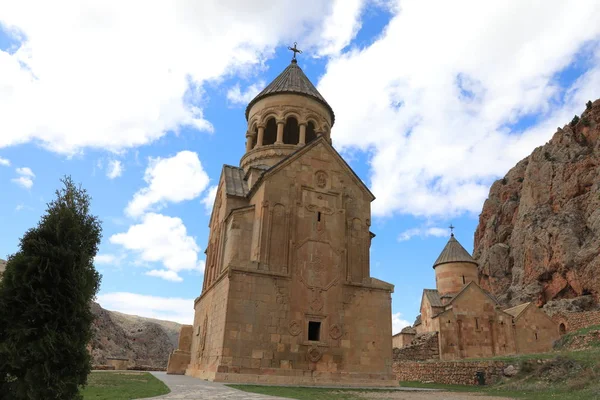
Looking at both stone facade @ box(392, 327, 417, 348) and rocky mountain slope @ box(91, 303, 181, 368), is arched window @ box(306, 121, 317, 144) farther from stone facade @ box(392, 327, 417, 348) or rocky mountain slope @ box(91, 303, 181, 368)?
stone facade @ box(392, 327, 417, 348)

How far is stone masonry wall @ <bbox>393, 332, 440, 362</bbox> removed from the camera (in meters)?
22.4

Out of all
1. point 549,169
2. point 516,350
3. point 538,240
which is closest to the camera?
point 516,350

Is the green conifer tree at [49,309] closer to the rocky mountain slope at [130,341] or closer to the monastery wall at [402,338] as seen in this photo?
the rocky mountain slope at [130,341]

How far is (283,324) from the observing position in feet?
37.3

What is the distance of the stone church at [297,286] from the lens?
1102 cm

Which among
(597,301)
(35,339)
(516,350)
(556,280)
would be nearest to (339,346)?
(35,339)

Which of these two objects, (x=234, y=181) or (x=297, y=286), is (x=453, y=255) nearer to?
(x=234, y=181)

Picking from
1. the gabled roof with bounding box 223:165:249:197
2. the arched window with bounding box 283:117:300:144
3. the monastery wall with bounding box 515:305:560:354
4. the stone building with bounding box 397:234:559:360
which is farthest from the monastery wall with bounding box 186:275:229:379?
the monastery wall with bounding box 515:305:560:354

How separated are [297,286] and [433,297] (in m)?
17.1

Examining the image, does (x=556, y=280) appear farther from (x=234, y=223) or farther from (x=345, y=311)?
(x=234, y=223)

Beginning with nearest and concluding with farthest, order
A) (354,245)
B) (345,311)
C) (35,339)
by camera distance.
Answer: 1. (35,339)
2. (345,311)
3. (354,245)

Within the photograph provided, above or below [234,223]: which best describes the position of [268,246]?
below

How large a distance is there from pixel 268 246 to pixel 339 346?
3.50m

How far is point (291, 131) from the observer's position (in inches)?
730
